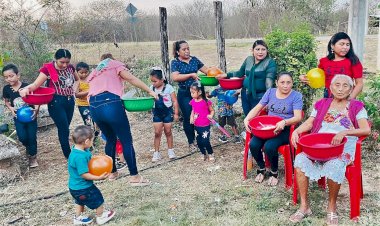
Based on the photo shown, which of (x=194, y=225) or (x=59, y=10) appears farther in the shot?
(x=59, y=10)

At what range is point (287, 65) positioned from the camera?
17.0 feet

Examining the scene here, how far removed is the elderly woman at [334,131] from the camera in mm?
3195

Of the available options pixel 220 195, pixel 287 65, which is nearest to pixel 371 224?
pixel 220 195

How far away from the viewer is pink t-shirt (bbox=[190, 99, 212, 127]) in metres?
4.92

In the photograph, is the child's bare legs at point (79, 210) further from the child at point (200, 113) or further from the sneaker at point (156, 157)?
the child at point (200, 113)

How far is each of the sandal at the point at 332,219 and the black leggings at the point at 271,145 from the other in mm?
896

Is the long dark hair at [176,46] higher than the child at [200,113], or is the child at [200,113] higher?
the long dark hair at [176,46]

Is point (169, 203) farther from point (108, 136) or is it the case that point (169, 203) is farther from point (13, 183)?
point (13, 183)

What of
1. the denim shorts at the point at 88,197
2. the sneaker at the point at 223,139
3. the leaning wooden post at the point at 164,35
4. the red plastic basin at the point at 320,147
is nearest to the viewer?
the red plastic basin at the point at 320,147

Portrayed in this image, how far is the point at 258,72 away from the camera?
462 centimetres

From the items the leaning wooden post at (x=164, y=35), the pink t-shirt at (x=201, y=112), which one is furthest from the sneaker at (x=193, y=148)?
the leaning wooden post at (x=164, y=35)

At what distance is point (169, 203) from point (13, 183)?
2199 millimetres

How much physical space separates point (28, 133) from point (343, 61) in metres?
4.07

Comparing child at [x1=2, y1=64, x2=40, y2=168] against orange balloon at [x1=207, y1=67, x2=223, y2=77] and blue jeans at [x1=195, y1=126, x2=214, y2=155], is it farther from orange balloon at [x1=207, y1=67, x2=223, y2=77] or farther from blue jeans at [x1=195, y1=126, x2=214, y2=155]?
orange balloon at [x1=207, y1=67, x2=223, y2=77]
